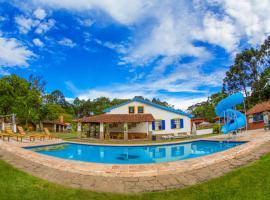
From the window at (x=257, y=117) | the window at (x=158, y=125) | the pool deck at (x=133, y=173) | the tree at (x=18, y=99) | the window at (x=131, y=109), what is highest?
the tree at (x=18, y=99)

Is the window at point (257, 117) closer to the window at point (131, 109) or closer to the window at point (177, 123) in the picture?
the window at point (177, 123)

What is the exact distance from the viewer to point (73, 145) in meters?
17.5

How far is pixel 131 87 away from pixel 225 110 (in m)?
25.6

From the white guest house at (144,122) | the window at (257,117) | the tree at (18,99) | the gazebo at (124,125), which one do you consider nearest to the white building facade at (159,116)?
the white guest house at (144,122)

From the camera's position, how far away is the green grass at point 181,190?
14.2 ft

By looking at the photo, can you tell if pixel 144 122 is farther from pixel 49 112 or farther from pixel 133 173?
pixel 49 112

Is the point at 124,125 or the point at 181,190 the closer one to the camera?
the point at 181,190

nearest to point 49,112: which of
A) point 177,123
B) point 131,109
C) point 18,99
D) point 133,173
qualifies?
point 18,99

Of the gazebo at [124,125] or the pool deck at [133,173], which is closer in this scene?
the pool deck at [133,173]

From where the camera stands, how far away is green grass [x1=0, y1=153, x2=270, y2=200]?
14.2 feet

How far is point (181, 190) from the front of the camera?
4.72 metres

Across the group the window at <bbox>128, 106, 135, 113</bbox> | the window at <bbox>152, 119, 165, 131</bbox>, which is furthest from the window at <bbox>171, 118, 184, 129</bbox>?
the window at <bbox>128, 106, 135, 113</bbox>

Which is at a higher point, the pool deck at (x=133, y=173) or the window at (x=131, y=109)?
the window at (x=131, y=109)

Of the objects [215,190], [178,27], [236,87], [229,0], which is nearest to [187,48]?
[178,27]
